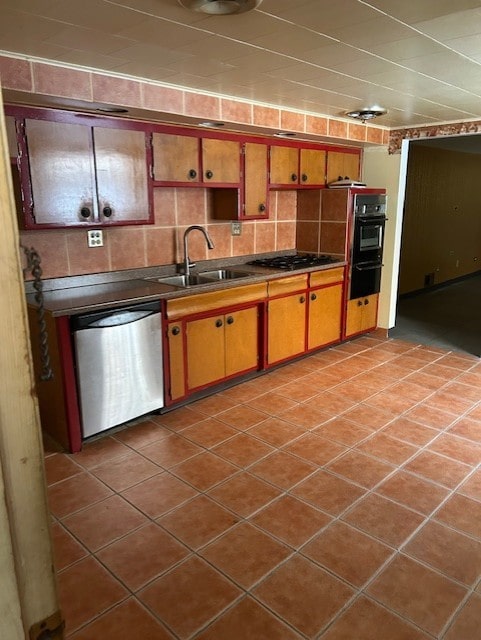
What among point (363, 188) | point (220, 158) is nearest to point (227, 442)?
point (220, 158)

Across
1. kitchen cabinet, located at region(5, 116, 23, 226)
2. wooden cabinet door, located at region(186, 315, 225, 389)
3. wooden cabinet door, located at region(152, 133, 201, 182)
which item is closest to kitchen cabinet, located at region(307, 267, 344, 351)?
A: wooden cabinet door, located at region(186, 315, 225, 389)

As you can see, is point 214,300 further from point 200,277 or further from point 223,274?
point 223,274

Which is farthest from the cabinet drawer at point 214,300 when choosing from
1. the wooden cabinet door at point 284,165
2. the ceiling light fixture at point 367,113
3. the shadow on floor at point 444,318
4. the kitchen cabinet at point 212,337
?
the shadow on floor at point 444,318

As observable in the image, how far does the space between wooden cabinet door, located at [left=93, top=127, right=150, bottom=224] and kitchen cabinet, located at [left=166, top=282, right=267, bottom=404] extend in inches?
26.7

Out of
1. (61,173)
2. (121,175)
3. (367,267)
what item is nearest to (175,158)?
(121,175)

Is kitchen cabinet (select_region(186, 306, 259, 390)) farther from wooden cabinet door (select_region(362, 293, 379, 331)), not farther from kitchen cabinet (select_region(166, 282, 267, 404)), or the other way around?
wooden cabinet door (select_region(362, 293, 379, 331))

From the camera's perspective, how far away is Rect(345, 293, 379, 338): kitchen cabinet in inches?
193

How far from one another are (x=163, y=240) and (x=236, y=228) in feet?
2.72

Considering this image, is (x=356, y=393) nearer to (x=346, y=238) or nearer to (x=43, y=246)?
(x=346, y=238)

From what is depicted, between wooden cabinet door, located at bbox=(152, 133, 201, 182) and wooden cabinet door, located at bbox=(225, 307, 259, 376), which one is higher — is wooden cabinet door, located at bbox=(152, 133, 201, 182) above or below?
above

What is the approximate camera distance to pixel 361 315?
16.5 feet

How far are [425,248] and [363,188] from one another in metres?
3.00

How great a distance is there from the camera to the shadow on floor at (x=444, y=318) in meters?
5.05

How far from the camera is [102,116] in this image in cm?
301
